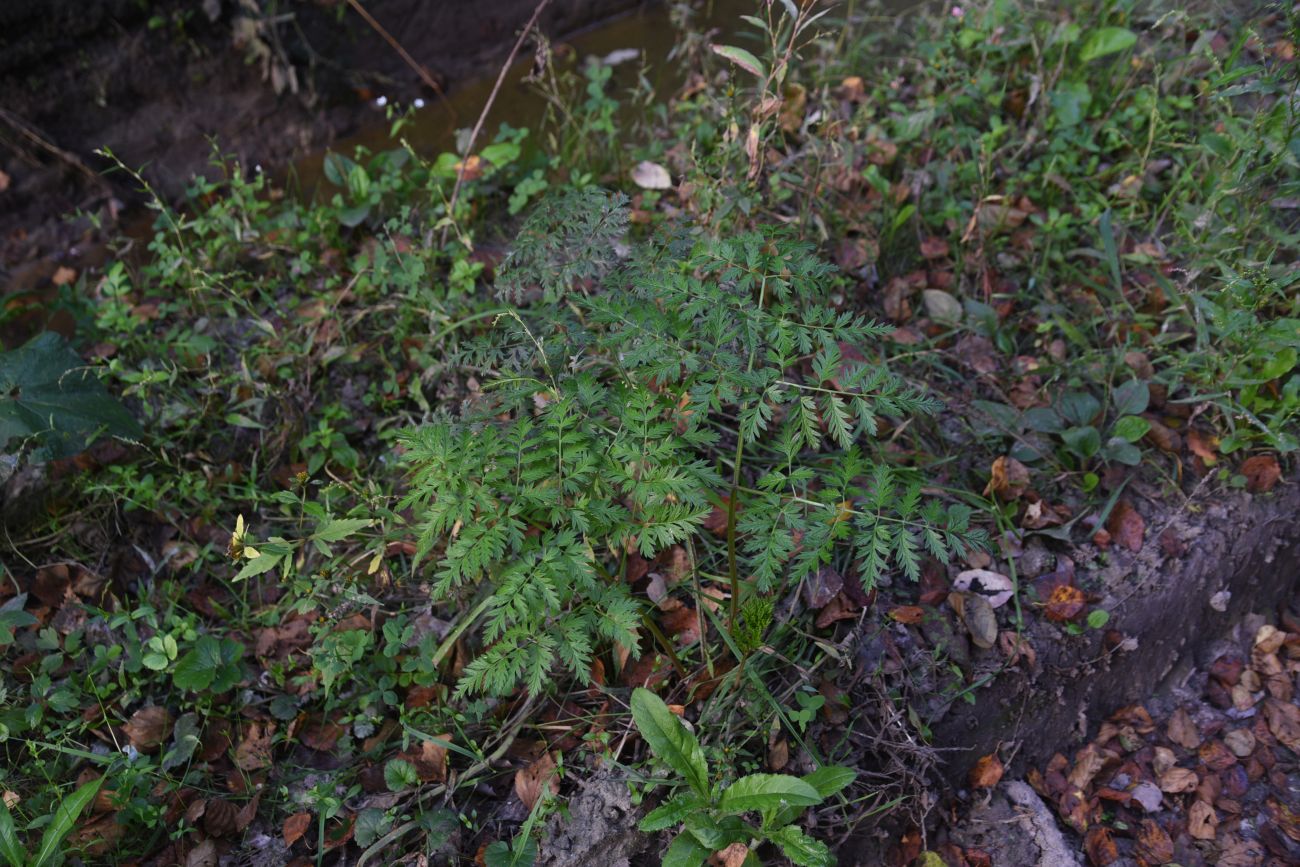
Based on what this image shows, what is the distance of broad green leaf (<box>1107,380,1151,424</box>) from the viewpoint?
266 cm

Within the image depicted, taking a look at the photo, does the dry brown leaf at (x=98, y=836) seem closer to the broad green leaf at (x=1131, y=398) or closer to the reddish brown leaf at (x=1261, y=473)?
the broad green leaf at (x=1131, y=398)

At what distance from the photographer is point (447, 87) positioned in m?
4.54

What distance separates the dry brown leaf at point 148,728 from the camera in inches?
89.9

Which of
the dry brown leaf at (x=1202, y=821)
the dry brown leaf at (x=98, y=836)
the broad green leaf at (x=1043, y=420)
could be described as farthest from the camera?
the broad green leaf at (x=1043, y=420)

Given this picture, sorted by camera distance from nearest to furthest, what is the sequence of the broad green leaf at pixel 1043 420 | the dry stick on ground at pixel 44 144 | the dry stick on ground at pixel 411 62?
the broad green leaf at pixel 1043 420, the dry stick on ground at pixel 44 144, the dry stick on ground at pixel 411 62

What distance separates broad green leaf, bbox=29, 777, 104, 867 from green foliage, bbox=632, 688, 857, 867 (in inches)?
49.4

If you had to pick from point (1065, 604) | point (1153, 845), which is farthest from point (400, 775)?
point (1153, 845)

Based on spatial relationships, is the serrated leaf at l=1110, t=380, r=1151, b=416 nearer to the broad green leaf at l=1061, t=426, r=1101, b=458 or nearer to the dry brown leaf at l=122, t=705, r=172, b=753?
the broad green leaf at l=1061, t=426, r=1101, b=458

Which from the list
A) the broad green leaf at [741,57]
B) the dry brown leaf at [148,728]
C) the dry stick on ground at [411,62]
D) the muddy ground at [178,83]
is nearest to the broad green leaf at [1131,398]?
the broad green leaf at [741,57]

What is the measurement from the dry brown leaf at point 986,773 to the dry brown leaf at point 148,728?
7.02 feet

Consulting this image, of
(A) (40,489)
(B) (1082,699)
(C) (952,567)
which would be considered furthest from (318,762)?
(B) (1082,699)

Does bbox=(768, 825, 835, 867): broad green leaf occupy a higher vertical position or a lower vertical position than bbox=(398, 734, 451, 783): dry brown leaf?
higher

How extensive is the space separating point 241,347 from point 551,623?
6.02 ft

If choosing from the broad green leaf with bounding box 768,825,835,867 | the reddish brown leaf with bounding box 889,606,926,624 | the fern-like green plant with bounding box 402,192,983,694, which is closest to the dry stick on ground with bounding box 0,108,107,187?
the fern-like green plant with bounding box 402,192,983,694
